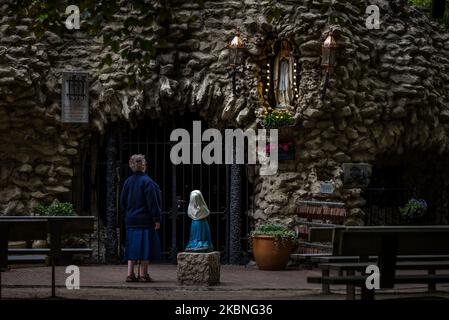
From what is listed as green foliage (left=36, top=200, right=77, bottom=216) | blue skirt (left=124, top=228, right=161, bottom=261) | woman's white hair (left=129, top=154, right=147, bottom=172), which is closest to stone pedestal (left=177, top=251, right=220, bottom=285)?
blue skirt (left=124, top=228, right=161, bottom=261)

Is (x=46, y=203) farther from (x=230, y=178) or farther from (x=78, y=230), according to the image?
(x=78, y=230)

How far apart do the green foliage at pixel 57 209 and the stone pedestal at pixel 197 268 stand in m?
3.54

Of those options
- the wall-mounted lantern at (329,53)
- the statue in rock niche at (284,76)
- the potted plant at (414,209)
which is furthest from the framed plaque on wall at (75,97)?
the potted plant at (414,209)

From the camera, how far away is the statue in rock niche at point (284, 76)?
1669cm

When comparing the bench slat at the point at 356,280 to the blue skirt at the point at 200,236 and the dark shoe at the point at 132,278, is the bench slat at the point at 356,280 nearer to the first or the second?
the blue skirt at the point at 200,236

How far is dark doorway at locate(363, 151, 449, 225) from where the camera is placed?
18547 millimetres

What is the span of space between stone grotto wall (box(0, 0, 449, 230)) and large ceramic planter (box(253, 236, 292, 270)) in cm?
82

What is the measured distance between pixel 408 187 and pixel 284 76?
11.8 feet

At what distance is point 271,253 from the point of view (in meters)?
15.9

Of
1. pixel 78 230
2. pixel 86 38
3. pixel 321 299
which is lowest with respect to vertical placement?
pixel 321 299

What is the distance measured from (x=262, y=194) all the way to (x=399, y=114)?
2.79 meters

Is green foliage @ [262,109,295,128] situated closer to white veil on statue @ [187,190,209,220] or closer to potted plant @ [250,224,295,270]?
potted plant @ [250,224,295,270]

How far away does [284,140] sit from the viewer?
54.9 ft
